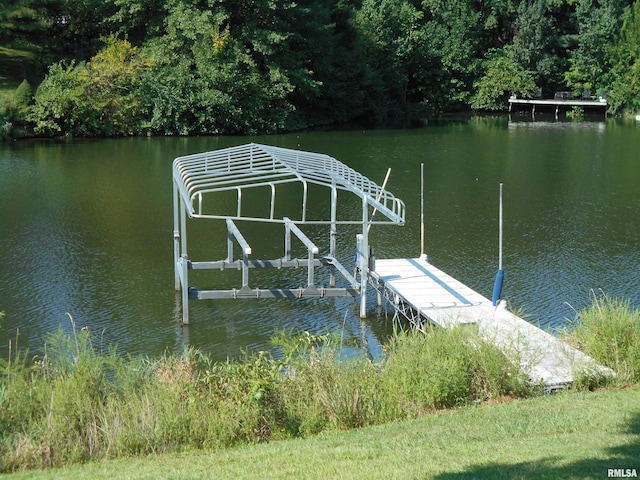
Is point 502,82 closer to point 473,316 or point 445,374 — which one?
point 473,316

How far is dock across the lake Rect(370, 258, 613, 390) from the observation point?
8656mm

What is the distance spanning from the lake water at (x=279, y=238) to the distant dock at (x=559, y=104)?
49.0 ft

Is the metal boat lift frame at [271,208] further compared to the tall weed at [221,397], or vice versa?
the metal boat lift frame at [271,208]

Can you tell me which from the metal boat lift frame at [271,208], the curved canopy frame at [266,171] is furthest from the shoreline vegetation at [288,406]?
the curved canopy frame at [266,171]

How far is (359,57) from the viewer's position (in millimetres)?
42531

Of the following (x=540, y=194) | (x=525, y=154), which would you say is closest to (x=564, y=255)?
(x=540, y=194)

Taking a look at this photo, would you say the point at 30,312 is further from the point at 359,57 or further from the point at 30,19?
the point at 359,57

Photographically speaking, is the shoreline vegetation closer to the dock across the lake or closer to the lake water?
the dock across the lake

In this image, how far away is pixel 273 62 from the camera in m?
37.2

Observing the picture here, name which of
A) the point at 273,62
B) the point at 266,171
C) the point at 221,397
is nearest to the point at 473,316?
the point at 266,171

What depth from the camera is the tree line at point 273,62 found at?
114 feet

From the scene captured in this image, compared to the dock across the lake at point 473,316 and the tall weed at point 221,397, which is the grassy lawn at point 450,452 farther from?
the dock across the lake at point 473,316

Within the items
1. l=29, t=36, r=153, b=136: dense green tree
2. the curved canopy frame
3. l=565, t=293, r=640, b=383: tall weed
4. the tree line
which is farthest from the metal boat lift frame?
l=29, t=36, r=153, b=136: dense green tree

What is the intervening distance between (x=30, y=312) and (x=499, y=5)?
138ft
